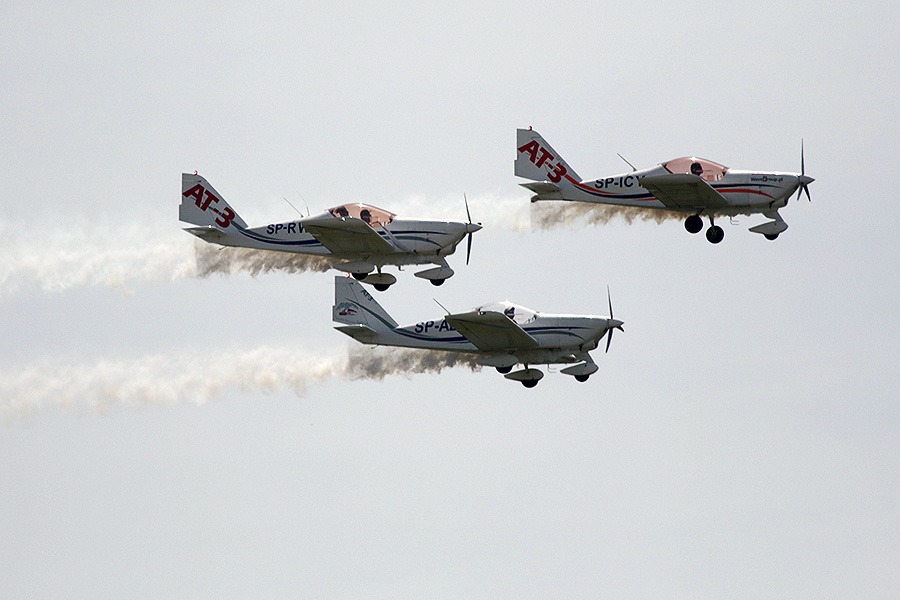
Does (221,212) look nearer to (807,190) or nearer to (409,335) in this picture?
(409,335)

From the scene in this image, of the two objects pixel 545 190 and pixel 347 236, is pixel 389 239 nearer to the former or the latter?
pixel 347 236

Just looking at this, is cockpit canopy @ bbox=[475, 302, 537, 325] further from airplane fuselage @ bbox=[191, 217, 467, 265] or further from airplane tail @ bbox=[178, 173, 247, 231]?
airplane tail @ bbox=[178, 173, 247, 231]

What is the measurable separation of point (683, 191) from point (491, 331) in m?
6.84

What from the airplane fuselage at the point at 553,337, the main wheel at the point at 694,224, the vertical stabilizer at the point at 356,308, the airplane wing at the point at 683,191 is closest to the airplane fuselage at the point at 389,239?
the vertical stabilizer at the point at 356,308

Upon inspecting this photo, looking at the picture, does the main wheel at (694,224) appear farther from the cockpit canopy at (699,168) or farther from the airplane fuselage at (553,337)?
the airplane fuselage at (553,337)

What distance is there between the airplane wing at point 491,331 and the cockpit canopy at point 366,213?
521 centimetres

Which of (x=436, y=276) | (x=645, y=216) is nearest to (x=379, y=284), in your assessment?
(x=436, y=276)

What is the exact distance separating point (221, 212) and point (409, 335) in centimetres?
695

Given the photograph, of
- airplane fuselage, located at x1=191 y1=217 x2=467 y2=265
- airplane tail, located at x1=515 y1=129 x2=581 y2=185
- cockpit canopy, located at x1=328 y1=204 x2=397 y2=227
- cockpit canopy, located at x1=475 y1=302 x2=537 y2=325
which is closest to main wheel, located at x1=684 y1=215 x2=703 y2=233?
airplane tail, located at x1=515 y1=129 x2=581 y2=185

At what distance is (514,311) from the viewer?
8544 centimetres

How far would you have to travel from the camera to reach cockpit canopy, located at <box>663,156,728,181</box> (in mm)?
86562

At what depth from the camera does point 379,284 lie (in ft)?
292

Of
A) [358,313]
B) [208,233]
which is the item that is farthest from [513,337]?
[208,233]

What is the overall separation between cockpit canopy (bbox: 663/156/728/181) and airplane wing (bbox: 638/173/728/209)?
2.35ft
